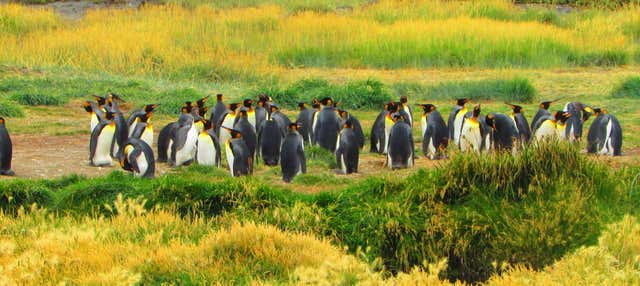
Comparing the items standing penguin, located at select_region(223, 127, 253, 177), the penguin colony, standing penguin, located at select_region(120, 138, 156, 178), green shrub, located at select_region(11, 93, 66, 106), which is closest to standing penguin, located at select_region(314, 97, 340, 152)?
the penguin colony

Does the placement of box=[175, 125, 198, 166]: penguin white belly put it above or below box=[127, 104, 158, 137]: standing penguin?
below

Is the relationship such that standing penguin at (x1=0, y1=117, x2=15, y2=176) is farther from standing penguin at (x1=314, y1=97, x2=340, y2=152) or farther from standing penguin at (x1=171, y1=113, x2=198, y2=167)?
standing penguin at (x1=314, y1=97, x2=340, y2=152)

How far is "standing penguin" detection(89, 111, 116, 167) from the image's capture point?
1040 centimetres

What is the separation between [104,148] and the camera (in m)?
10.5

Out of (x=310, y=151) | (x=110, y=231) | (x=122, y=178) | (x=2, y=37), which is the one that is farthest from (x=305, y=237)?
(x=2, y=37)

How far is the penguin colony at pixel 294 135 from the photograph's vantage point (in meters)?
9.87

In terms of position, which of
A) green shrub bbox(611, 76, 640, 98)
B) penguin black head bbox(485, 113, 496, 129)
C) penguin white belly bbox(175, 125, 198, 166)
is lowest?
green shrub bbox(611, 76, 640, 98)

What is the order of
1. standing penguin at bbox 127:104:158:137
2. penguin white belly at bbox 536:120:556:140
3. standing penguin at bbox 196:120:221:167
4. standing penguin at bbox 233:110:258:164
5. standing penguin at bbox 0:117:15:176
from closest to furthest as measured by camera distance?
standing penguin at bbox 0:117:15:176
standing penguin at bbox 196:120:221:167
standing penguin at bbox 233:110:258:164
penguin white belly at bbox 536:120:556:140
standing penguin at bbox 127:104:158:137

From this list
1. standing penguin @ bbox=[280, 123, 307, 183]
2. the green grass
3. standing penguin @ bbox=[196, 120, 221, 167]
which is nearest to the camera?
the green grass

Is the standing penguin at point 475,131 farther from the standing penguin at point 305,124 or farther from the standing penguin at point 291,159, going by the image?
the standing penguin at point 291,159

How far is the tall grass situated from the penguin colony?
585 cm

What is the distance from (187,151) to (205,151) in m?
0.21

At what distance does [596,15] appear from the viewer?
2447 cm

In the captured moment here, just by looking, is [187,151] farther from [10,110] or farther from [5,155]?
[10,110]
